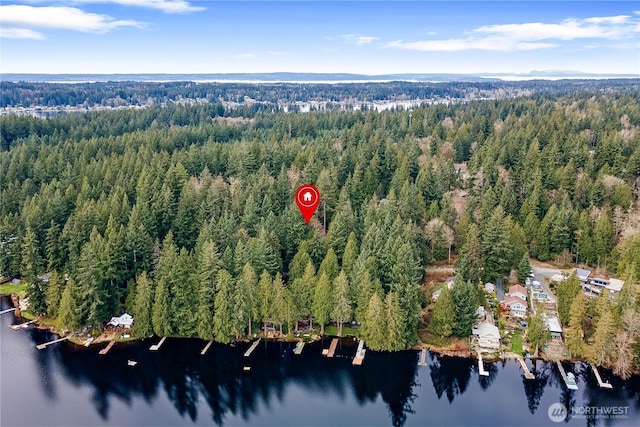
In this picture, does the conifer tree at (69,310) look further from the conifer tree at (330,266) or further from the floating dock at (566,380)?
the floating dock at (566,380)

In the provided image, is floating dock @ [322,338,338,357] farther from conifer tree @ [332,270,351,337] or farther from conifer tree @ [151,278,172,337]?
conifer tree @ [151,278,172,337]

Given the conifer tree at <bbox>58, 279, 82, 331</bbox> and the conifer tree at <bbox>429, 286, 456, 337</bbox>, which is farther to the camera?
the conifer tree at <bbox>58, 279, 82, 331</bbox>

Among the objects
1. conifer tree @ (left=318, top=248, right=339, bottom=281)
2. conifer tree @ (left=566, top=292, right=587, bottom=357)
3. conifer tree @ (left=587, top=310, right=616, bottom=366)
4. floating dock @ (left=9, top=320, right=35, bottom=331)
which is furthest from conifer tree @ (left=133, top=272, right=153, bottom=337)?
conifer tree @ (left=587, top=310, right=616, bottom=366)

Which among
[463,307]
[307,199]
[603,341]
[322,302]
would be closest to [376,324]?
[322,302]

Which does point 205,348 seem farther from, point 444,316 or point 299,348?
point 444,316

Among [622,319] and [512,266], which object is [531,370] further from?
[512,266]

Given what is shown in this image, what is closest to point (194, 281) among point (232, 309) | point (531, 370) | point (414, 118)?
point (232, 309)
